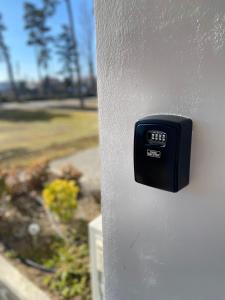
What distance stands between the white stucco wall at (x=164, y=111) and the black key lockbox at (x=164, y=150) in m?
0.02

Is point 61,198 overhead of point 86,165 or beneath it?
overhead

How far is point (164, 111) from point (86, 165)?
4361 millimetres

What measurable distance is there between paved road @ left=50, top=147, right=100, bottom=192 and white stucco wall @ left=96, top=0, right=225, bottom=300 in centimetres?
290

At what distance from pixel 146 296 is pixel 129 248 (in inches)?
5.6

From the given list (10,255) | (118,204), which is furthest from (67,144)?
(118,204)

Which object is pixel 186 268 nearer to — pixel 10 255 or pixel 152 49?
pixel 152 49

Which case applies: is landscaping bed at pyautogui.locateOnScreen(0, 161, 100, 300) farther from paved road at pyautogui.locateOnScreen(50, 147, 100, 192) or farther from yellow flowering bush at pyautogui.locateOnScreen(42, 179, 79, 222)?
paved road at pyautogui.locateOnScreen(50, 147, 100, 192)

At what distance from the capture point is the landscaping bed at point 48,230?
1964 mm

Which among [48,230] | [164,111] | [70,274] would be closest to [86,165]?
[48,230]

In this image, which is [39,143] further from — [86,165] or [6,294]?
[6,294]

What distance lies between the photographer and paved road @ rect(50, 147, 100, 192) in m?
3.88

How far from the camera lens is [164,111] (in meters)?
0.57

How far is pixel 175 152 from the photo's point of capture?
0.54 m

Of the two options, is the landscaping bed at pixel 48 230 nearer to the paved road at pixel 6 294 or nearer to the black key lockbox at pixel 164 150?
the paved road at pixel 6 294
